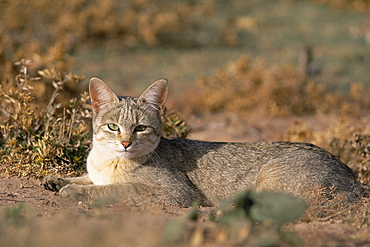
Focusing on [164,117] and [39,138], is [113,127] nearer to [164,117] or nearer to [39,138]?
[39,138]

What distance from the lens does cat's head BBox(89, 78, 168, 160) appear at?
16.2 ft

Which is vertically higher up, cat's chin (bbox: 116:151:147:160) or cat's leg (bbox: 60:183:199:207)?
cat's chin (bbox: 116:151:147:160)

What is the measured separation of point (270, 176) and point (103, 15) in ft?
30.3

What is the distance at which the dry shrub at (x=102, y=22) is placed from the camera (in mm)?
12516

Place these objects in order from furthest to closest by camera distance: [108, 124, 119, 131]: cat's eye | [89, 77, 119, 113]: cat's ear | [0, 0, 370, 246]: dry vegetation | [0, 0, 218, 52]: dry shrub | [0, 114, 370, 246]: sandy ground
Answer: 1. [0, 0, 218, 52]: dry shrub
2. [89, 77, 119, 113]: cat's ear
3. [108, 124, 119, 131]: cat's eye
4. [0, 0, 370, 246]: dry vegetation
5. [0, 114, 370, 246]: sandy ground

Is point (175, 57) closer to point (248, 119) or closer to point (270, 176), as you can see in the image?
point (248, 119)

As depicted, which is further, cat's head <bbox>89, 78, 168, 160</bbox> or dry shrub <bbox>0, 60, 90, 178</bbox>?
dry shrub <bbox>0, 60, 90, 178</bbox>

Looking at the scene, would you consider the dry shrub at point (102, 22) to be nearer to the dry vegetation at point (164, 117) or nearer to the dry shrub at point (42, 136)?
the dry vegetation at point (164, 117)

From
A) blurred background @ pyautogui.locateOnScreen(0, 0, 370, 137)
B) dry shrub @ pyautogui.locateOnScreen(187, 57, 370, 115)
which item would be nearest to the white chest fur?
blurred background @ pyautogui.locateOnScreen(0, 0, 370, 137)

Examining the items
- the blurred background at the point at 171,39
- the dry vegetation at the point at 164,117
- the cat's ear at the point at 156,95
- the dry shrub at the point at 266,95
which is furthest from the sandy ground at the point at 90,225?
the blurred background at the point at 171,39

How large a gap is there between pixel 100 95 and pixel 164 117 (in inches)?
55.7

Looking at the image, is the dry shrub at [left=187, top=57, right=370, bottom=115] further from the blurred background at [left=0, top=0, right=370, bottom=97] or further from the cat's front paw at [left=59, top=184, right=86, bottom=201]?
the cat's front paw at [left=59, top=184, right=86, bottom=201]

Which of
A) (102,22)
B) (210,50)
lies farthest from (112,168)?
(210,50)

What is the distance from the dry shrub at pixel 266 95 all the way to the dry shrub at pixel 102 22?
3827 millimetres
